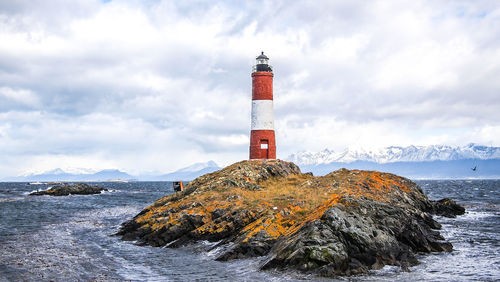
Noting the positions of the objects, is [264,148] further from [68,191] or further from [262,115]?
[68,191]

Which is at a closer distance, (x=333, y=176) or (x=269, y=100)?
(x=333, y=176)

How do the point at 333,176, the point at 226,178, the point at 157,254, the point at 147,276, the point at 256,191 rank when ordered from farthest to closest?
the point at 333,176 < the point at 226,178 < the point at 256,191 < the point at 157,254 < the point at 147,276

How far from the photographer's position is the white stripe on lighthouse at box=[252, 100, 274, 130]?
42062mm

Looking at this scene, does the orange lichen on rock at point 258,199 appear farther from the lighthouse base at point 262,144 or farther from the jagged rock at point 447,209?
the jagged rock at point 447,209

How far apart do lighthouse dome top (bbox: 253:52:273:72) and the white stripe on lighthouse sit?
10.5ft

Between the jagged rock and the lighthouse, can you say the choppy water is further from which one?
the lighthouse

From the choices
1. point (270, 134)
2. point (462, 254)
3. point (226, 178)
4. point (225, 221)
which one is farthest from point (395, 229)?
point (270, 134)

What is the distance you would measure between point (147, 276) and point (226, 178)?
1575 centimetres

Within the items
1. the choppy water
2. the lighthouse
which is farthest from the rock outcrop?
the choppy water

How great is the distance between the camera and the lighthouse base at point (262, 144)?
4206 cm

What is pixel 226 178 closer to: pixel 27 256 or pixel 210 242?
pixel 210 242

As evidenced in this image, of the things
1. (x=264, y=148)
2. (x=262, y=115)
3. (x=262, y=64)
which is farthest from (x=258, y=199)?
(x=262, y=64)

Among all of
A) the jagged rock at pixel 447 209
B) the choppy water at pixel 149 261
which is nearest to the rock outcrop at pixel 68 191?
the choppy water at pixel 149 261

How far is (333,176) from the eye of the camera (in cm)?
3628
